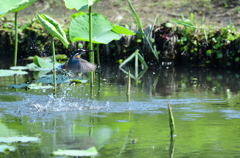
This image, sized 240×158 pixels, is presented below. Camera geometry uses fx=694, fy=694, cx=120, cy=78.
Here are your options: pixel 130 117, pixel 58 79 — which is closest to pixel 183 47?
pixel 58 79

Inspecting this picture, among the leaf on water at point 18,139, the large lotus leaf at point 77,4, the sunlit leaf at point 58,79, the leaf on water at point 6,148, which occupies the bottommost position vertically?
the leaf on water at point 6,148

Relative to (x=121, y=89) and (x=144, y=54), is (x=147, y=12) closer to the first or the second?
(x=144, y=54)

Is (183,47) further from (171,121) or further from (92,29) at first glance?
(171,121)

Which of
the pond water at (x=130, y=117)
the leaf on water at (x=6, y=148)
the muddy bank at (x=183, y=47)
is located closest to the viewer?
the leaf on water at (x=6, y=148)

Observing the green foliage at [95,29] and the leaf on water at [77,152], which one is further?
the green foliage at [95,29]

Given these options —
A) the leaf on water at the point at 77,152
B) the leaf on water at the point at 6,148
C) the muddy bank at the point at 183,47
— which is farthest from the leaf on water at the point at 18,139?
the muddy bank at the point at 183,47

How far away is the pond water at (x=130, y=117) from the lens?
5.71 m

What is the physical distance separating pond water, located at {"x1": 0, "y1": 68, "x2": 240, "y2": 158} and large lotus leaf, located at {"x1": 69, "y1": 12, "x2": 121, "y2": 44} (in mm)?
615

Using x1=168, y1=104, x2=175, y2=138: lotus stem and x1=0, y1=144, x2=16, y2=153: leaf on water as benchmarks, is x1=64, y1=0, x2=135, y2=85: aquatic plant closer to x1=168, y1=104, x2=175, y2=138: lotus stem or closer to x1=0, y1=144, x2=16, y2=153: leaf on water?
x1=168, y1=104, x2=175, y2=138: lotus stem

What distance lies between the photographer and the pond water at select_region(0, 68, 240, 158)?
18.7 feet

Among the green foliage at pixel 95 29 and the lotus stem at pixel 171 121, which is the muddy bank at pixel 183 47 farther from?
the lotus stem at pixel 171 121

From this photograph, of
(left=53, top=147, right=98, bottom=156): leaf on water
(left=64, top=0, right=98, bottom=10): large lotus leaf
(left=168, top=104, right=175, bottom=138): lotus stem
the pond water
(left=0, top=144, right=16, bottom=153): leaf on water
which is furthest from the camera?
(left=64, top=0, right=98, bottom=10): large lotus leaf

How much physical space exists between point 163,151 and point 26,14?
9.06 metres

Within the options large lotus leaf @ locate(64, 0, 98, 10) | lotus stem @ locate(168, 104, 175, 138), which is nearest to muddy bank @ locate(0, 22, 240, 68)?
large lotus leaf @ locate(64, 0, 98, 10)
